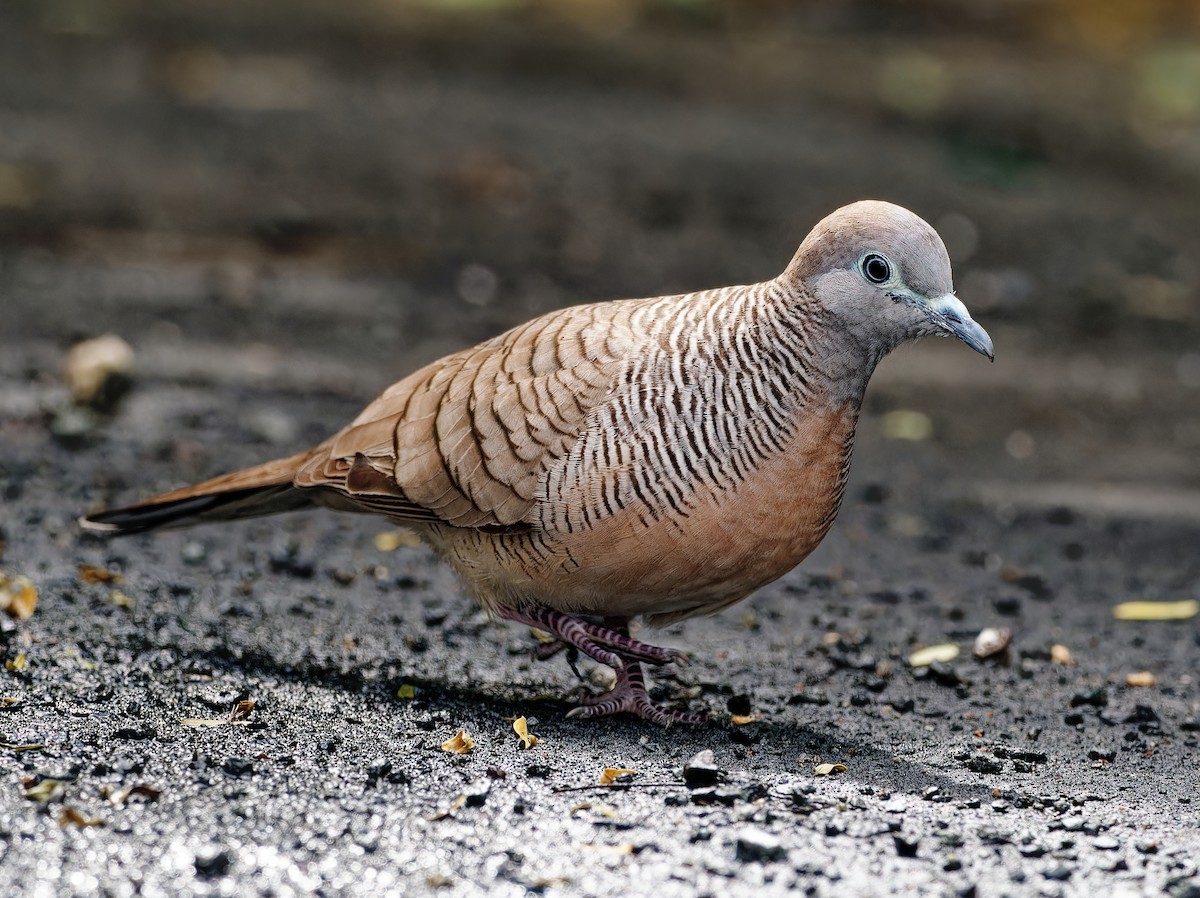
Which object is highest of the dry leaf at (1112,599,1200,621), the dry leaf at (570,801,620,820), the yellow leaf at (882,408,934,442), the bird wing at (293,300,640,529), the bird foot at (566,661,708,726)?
the bird wing at (293,300,640,529)

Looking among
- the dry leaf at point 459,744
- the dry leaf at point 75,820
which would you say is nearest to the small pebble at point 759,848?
the dry leaf at point 459,744

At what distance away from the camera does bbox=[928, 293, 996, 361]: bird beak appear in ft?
13.3

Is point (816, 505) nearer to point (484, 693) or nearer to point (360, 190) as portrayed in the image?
point (484, 693)

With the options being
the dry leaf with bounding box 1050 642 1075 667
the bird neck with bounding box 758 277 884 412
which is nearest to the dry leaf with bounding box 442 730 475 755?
the bird neck with bounding box 758 277 884 412

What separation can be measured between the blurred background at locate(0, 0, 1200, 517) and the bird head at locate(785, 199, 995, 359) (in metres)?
3.10

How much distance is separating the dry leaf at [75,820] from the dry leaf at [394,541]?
250 centimetres

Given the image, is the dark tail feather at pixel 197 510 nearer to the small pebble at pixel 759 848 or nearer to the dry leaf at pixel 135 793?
the dry leaf at pixel 135 793

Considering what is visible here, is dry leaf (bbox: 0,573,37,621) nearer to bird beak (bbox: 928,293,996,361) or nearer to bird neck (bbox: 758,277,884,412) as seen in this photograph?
bird neck (bbox: 758,277,884,412)

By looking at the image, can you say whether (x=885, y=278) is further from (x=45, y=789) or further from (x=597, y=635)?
(x=45, y=789)

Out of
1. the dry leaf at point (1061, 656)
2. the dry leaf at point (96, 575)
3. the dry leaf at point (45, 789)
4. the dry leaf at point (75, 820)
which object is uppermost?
the dry leaf at point (1061, 656)

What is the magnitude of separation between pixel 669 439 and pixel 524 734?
1001 mm

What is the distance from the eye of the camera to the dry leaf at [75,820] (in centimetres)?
354

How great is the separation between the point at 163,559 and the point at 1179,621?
411 centimetres

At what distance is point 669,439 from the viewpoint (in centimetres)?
414
